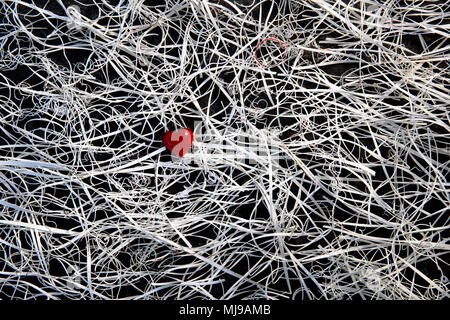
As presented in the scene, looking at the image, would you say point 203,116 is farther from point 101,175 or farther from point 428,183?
point 428,183

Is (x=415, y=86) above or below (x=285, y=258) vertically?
above

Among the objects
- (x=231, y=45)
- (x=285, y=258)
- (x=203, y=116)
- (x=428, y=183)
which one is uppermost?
(x=231, y=45)

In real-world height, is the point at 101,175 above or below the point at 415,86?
below
